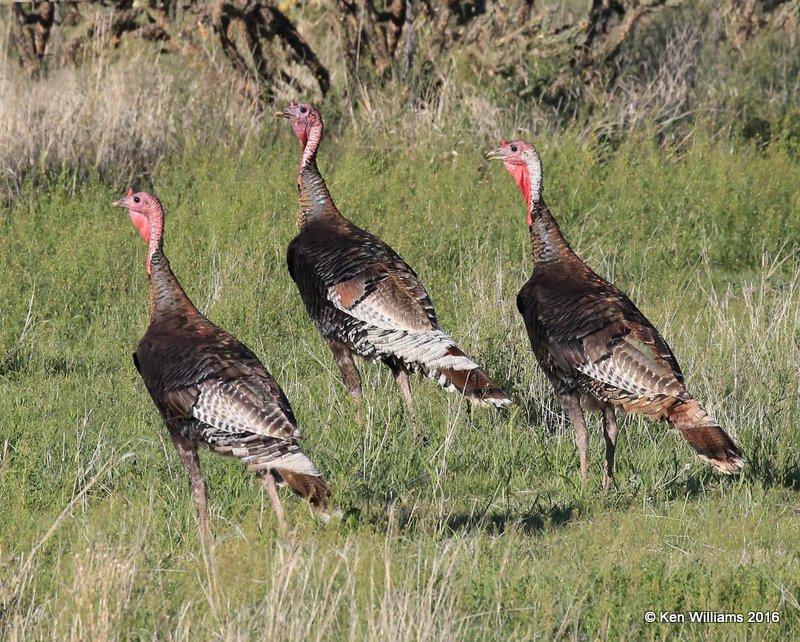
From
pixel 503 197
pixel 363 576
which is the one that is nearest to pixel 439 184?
pixel 503 197

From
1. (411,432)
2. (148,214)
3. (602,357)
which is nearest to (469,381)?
(411,432)

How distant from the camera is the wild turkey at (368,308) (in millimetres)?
6555

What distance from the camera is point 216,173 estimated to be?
1020 cm

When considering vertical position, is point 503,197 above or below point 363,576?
below

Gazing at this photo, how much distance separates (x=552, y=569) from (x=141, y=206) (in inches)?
106

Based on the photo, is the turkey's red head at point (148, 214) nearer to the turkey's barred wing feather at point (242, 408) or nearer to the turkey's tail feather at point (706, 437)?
the turkey's barred wing feather at point (242, 408)

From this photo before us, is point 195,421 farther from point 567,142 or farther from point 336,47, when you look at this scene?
point 336,47

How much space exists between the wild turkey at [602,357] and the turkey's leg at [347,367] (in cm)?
109

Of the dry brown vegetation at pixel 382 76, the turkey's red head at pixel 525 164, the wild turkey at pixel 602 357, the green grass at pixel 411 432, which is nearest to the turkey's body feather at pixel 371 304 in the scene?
the green grass at pixel 411 432

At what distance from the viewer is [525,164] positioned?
723cm

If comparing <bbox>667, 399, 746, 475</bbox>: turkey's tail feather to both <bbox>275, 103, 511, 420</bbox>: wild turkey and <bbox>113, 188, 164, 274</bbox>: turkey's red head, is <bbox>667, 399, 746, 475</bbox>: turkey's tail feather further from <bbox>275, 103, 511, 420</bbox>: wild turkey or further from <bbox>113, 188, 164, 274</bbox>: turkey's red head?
<bbox>113, 188, 164, 274</bbox>: turkey's red head

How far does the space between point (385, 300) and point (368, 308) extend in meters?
0.10

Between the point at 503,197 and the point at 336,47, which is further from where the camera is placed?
the point at 336,47

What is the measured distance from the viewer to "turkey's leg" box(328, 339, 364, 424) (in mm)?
7047
